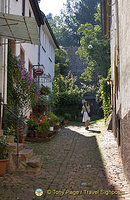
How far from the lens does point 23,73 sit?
1016cm

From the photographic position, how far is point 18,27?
710 centimetres

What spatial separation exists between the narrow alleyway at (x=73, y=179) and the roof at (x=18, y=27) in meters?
3.30

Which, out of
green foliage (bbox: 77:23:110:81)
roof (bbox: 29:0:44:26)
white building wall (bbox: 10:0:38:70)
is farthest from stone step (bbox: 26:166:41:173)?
green foliage (bbox: 77:23:110:81)

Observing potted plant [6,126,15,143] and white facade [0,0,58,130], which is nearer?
potted plant [6,126,15,143]

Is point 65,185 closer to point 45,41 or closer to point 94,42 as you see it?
point 45,41

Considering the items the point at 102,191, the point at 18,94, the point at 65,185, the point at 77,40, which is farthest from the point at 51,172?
the point at 77,40

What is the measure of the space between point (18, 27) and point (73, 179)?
12.9 ft

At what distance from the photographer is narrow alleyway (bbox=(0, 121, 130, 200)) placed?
4758 mm

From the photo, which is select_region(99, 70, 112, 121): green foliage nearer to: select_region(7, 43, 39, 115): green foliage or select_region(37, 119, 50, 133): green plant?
select_region(37, 119, 50, 133): green plant

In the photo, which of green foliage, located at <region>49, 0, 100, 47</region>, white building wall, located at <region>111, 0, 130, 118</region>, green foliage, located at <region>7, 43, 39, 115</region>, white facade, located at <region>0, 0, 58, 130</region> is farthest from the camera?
green foliage, located at <region>49, 0, 100, 47</region>

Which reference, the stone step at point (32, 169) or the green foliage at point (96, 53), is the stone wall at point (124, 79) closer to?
the stone step at point (32, 169)

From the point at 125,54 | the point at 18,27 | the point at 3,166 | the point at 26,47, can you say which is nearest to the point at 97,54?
the point at 26,47

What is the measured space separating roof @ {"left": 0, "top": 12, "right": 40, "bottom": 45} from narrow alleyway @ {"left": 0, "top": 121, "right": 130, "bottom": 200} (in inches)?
130

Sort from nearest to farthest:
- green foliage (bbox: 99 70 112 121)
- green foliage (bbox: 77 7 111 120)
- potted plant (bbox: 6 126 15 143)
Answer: potted plant (bbox: 6 126 15 143)
green foliage (bbox: 99 70 112 121)
green foliage (bbox: 77 7 111 120)
